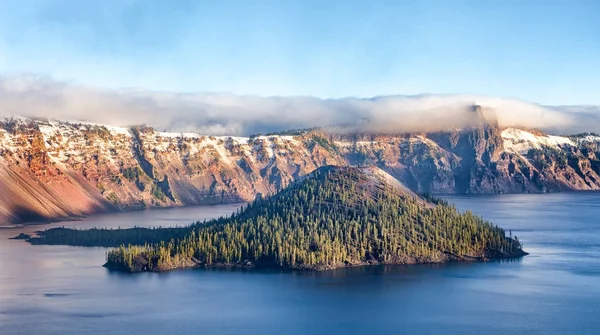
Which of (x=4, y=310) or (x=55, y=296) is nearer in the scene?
(x=4, y=310)

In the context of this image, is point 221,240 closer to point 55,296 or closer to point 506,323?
point 55,296

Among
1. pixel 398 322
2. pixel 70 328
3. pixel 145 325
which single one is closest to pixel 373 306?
pixel 398 322

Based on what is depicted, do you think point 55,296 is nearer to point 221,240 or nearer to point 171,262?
point 171,262

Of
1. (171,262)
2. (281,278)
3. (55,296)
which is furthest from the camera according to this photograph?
(171,262)

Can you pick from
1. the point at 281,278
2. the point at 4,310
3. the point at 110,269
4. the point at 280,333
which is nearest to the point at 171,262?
the point at 110,269

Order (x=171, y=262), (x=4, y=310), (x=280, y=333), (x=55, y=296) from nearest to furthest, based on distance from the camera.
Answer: (x=280, y=333) → (x=4, y=310) → (x=55, y=296) → (x=171, y=262)

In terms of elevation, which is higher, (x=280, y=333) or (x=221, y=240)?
(x=221, y=240)
